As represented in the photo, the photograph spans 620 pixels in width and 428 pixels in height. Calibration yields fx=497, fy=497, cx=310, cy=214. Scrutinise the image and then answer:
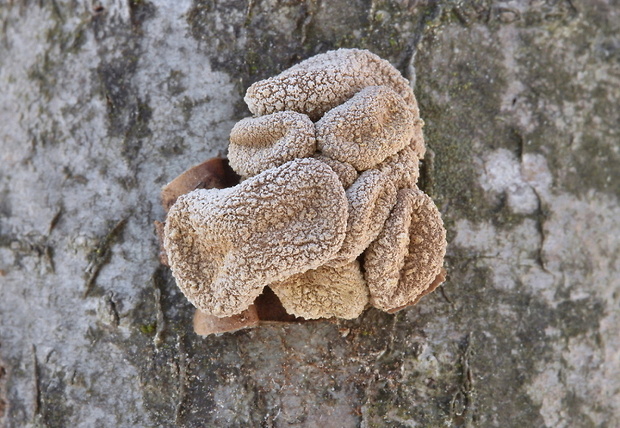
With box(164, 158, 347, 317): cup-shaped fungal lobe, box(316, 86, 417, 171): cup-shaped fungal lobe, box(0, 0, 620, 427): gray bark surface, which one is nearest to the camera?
box(164, 158, 347, 317): cup-shaped fungal lobe

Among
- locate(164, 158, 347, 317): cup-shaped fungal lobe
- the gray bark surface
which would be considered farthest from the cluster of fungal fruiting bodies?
the gray bark surface

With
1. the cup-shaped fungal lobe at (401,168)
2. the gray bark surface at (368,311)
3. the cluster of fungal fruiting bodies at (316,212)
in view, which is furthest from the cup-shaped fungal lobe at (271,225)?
the gray bark surface at (368,311)

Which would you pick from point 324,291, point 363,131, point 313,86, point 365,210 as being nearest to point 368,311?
point 324,291

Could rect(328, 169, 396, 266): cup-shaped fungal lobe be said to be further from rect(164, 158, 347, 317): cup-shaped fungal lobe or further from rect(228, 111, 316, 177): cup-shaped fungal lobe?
rect(228, 111, 316, 177): cup-shaped fungal lobe

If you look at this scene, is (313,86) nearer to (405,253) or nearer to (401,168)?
(401,168)

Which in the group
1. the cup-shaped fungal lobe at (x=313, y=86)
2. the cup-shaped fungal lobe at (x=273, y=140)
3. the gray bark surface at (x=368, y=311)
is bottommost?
the gray bark surface at (x=368, y=311)

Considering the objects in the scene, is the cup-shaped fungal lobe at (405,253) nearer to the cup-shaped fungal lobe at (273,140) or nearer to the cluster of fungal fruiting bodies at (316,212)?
the cluster of fungal fruiting bodies at (316,212)
